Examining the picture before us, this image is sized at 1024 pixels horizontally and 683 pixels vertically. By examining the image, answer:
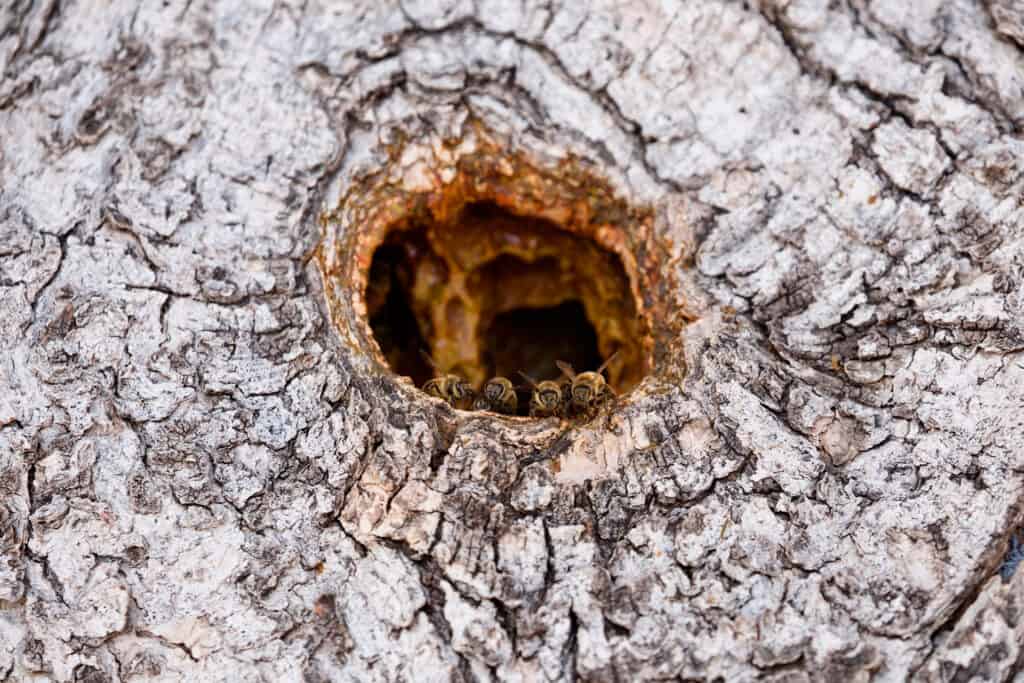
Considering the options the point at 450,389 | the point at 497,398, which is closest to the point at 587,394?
the point at 497,398

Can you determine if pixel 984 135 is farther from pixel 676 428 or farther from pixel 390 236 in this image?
pixel 390 236

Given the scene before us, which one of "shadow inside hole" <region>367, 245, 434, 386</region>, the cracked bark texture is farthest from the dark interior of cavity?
the cracked bark texture

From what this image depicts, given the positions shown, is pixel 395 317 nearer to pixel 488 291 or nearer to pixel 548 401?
pixel 488 291

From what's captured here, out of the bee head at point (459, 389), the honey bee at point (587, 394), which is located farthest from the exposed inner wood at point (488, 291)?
the bee head at point (459, 389)

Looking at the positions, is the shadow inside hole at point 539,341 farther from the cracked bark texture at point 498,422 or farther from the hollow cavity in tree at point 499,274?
the cracked bark texture at point 498,422

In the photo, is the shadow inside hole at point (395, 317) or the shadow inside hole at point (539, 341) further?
the shadow inside hole at point (539, 341)

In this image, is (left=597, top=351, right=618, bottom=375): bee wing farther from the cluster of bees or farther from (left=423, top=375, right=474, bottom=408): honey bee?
(left=423, top=375, right=474, bottom=408): honey bee

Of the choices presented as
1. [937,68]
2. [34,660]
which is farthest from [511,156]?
[34,660]
